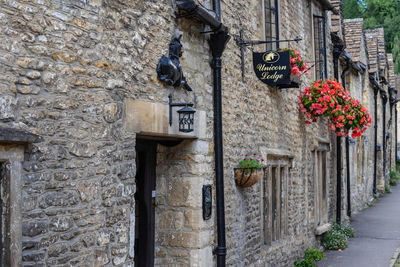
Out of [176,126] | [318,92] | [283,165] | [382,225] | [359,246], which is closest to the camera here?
[176,126]

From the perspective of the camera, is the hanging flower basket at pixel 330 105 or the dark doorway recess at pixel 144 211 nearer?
the dark doorway recess at pixel 144 211

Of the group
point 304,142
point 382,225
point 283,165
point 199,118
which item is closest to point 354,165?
point 382,225

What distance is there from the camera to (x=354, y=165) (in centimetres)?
1867

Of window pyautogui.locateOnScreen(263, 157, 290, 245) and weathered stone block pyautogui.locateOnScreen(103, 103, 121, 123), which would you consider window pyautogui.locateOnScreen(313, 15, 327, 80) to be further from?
weathered stone block pyautogui.locateOnScreen(103, 103, 121, 123)

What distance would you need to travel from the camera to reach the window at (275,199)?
863 centimetres

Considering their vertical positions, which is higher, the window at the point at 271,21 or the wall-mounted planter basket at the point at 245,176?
the window at the point at 271,21

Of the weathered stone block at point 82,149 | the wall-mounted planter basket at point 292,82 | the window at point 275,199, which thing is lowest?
the window at point 275,199

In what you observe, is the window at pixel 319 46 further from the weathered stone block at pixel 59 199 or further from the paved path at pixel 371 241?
the weathered stone block at pixel 59 199

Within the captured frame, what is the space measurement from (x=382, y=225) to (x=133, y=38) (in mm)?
12261

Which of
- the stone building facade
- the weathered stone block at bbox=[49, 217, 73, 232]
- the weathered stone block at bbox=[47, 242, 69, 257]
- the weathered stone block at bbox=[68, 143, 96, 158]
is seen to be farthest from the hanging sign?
the weathered stone block at bbox=[47, 242, 69, 257]

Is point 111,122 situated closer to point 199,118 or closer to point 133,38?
point 133,38

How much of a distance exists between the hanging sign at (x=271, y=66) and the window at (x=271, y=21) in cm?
96

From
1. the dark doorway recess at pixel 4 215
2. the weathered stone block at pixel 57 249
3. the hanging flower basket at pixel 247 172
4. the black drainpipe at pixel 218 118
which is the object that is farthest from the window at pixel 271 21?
the dark doorway recess at pixel 4 215

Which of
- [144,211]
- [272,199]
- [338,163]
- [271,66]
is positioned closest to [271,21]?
[271,66]
